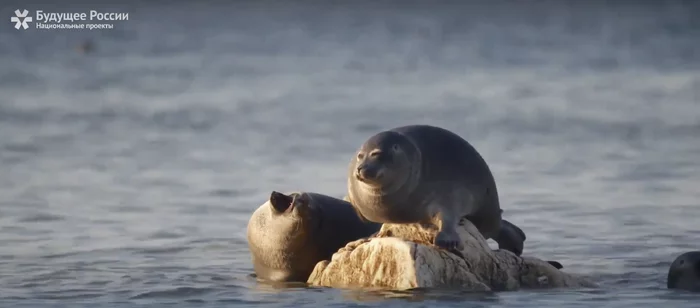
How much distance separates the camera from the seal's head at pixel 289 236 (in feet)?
Answer: 42.4

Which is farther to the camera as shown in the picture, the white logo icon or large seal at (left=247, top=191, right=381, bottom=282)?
the white logo icon

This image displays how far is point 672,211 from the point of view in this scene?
1616 centimetres

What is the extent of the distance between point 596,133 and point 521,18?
2296 centimetres

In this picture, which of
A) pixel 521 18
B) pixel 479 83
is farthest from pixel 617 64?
pixel 521 18

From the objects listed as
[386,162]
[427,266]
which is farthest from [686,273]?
[386,162]

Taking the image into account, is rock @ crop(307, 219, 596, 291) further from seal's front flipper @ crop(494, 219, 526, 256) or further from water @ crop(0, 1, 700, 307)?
seal's front flipper @ crop(494, 219, 526, 256)

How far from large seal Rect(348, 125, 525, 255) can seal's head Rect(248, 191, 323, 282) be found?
0.54 metres

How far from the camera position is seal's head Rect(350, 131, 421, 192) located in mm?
11812

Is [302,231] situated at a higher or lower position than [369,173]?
lower

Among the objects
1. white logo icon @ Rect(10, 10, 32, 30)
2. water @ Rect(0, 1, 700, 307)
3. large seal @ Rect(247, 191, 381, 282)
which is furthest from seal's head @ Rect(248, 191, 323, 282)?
white logo icon @ Rect(10, 10, 32, 30)

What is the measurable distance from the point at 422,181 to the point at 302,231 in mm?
1257

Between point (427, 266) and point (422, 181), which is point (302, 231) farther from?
point (427, 266)
